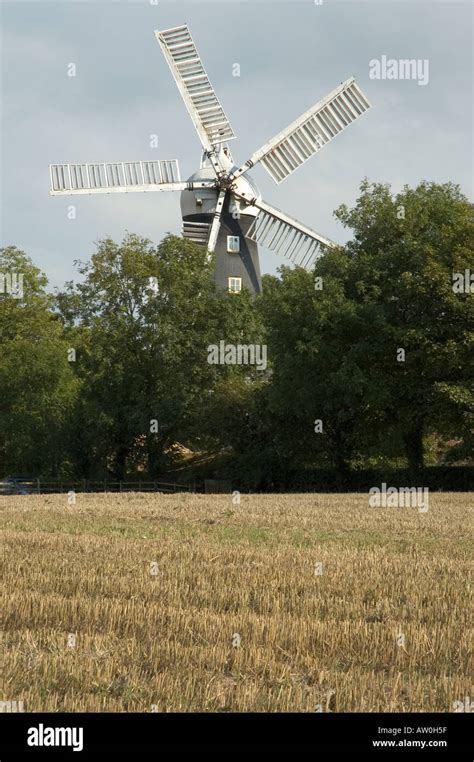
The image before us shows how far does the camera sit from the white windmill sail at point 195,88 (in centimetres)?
6328

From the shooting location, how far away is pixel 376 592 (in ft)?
37.6

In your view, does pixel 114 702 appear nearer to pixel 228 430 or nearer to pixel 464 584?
pixel 464 584

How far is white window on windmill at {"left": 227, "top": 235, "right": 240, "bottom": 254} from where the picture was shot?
63.6m

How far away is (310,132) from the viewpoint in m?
62.9

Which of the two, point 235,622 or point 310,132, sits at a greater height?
point 310,132

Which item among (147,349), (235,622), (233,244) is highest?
(233,244)

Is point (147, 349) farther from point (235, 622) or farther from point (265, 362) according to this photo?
point (235, 622)


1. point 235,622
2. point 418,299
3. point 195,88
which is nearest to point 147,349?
point 418,299

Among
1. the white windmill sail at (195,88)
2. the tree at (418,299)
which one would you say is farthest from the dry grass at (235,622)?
the white windmill sail at (195,88)

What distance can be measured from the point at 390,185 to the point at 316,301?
7.70m

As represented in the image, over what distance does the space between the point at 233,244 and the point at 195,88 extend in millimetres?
11013

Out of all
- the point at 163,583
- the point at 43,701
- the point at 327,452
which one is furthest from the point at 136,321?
the point at 43,701

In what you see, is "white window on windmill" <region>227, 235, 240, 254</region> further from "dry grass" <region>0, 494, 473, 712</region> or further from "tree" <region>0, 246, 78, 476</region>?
"dry grass" <region>0, 494, 473, 712</region>

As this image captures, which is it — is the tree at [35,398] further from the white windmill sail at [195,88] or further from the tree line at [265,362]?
the white windmill sail at [195,88]
